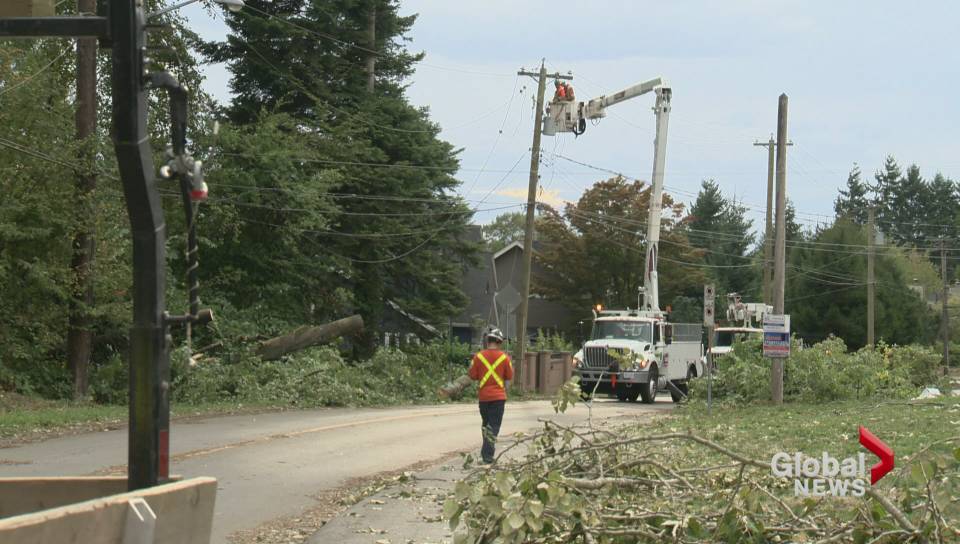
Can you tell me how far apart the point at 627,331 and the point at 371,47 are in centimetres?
1549

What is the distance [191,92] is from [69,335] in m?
10.7

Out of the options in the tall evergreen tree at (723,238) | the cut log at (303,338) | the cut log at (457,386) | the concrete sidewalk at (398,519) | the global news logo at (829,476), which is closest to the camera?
the global news logo at (829,476)

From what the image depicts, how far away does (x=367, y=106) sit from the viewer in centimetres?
4059

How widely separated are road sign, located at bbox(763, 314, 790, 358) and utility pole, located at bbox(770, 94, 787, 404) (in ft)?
3.43

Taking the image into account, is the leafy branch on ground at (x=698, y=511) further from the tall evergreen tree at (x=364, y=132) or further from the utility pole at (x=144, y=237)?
the tall evergreen tree at (x=364, y=132)

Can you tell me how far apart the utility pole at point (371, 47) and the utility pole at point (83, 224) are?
728 inches

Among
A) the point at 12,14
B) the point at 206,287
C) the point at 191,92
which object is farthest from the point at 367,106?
the point at 12,14

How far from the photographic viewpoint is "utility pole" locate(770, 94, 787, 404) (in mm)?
27031

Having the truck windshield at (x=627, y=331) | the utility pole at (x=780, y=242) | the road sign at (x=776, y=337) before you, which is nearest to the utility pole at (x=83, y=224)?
the truck windshield at (x=627, y=331)

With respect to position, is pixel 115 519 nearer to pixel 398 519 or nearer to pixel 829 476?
pixel 829 476

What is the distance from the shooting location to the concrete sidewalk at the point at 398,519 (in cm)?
952

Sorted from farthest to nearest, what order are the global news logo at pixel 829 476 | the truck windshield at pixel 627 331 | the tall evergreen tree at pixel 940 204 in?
1. the tall evergreen tree at pixel 940 204
2. the truck windshield at pixel 627 331
3. the global news logo at pixel 829 476

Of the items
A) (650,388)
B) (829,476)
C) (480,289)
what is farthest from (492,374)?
(480,289)

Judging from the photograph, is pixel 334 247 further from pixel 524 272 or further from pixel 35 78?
pixel 35 78
